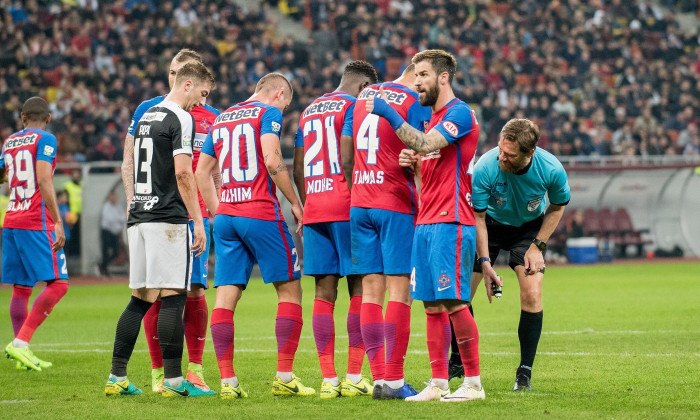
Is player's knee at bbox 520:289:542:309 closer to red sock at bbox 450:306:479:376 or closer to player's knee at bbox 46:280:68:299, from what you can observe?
red sock at bbox 450:306:479:376

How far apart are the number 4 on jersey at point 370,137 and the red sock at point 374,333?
44.7 inches

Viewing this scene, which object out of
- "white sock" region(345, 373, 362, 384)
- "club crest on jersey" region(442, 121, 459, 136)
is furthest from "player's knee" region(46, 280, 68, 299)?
"club crest on jersey" region(442, 121, 459, 136)

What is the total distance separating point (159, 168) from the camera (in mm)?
7590

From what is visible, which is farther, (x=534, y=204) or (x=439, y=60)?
(x=534, y=204)

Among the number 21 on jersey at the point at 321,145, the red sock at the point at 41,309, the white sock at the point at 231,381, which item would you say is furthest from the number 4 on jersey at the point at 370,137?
the red sock at the point at 41,309

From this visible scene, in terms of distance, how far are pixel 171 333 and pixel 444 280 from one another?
7.26ft

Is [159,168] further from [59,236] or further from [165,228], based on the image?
[59,236]

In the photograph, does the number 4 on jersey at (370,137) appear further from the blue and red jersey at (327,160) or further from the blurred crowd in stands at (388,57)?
the blurred crowd in stands at (388,57)

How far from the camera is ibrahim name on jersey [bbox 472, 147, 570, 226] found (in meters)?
7.75

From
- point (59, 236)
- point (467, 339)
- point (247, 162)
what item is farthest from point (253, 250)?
point (59, 236)

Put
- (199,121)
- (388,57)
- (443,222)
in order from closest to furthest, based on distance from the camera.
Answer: (443,222), (199,121), (388,57)

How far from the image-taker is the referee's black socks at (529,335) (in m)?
7.74

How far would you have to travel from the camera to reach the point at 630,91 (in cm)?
3156

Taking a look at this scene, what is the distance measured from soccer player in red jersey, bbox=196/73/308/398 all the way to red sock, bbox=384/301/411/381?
0.78 m
